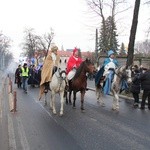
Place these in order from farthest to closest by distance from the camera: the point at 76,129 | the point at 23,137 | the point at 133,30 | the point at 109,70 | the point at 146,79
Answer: the point at 133,30 → the point at 146,79 → the point at 109,70 → the point at 76,129 → the point at 23,137

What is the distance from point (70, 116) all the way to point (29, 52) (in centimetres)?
8455

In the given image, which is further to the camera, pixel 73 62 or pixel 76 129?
pixel 73 62

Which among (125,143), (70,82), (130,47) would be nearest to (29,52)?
(130,47)

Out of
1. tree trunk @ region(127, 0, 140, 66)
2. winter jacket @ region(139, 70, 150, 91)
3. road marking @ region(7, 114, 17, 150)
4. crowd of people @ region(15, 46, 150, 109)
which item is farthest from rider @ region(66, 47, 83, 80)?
tree trunk @ region(127, 0, 140, 66)

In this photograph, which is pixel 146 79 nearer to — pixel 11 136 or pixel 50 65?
pixel 50 65

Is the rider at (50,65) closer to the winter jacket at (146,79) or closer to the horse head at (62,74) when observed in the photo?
the horse head at (62,74)

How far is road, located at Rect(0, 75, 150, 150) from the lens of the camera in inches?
351

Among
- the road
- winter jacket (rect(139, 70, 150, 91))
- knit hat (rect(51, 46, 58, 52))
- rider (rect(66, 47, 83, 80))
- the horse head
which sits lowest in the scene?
the road

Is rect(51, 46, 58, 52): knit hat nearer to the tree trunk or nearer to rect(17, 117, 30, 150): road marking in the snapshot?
rect(17, 117, 30, 150): road marking

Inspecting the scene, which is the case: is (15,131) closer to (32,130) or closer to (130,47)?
(32,130)

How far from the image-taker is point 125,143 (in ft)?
30.0

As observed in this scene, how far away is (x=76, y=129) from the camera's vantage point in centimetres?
1091

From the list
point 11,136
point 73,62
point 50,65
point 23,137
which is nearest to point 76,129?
point 23,137

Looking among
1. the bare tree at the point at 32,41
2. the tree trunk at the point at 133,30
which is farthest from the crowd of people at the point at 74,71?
the bare tree at the point at 32,41
